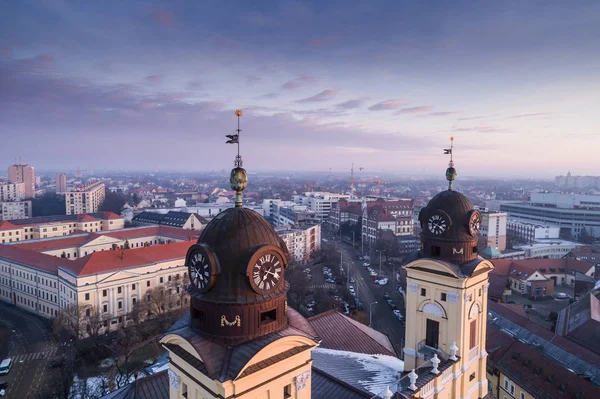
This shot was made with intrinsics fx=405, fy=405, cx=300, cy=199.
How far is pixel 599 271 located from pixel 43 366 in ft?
308

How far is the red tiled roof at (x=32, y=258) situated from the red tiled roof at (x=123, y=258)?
4121mm

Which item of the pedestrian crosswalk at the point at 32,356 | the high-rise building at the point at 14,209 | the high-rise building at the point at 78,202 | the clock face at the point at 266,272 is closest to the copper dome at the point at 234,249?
the clock face at the point at 266,272

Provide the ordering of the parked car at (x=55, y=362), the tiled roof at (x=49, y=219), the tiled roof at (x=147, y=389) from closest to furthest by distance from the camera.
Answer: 1. the tiled roof at (x=147, y=389)
2. the parked car at (x=55, y=362)
3. the tiled roof at (x=49, y=219)

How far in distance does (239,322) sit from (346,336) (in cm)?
1678

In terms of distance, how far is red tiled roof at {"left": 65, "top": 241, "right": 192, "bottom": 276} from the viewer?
5516cm

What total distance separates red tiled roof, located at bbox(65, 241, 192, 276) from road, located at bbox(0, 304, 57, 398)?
9163mm

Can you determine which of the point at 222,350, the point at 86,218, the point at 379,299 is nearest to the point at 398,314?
the point at 379,299

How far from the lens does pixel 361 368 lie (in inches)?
879

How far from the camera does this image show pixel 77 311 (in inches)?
2009

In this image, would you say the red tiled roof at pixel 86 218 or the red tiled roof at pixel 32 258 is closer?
the red tiled roof at pixel 32 258

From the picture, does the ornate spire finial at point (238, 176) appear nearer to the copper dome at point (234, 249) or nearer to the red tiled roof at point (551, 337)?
the copper dome at point (234, 249)

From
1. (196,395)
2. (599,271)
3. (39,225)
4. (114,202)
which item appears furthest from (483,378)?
(114,202)

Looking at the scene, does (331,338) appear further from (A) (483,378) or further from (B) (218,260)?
(B) (218,260)

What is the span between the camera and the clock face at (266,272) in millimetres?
12305
